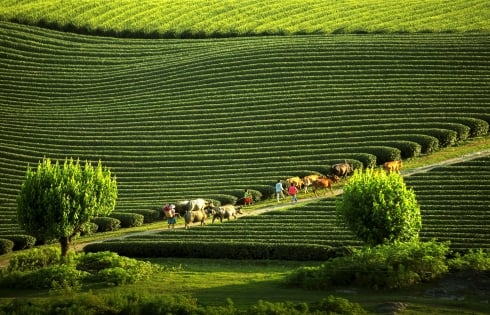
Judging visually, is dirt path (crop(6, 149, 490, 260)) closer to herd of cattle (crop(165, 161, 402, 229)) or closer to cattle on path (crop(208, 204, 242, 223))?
herd of cattle (crop(165, 161, 402, 229))

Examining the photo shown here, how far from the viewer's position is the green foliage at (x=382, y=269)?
3719cm

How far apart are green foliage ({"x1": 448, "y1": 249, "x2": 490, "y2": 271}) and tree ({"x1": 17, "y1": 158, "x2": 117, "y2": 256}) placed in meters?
16.1

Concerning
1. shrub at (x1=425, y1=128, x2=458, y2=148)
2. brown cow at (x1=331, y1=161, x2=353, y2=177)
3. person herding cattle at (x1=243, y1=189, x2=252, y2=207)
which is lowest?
person herding cattle at (x1=243, y1=189, x2=252, y2=207)

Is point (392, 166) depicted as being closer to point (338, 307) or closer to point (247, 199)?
point (247, 199)

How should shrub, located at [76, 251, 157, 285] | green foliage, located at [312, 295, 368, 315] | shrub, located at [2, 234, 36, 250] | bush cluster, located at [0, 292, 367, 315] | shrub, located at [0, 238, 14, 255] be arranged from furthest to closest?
shrub, located at [2, 234, 36, 250]
shrub, located at [0, 238, 14, 255]
shrub, located at [76, 251, 157, 285]
bush cluster, located at [0, 292, 367, 315]
green foliage, located at [312, 295, 368, 315]

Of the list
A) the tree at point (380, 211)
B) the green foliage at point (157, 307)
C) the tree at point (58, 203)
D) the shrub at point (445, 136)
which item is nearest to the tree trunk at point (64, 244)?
the tree at point (58, 203)

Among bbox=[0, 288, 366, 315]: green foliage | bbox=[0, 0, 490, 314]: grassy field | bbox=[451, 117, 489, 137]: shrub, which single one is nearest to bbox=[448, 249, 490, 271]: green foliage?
bbox=[0, 0, 490, 314]: grassy field

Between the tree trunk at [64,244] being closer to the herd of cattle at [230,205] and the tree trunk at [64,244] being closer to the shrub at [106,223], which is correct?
the herd of cattle at [230,205]

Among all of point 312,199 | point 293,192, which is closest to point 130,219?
point 293,192

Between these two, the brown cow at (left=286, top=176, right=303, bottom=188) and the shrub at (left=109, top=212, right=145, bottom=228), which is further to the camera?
the brown cow at (left=286, top=176, right=303, bottom=188)

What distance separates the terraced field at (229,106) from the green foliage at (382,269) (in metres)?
17.5

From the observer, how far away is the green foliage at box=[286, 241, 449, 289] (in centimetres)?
3719

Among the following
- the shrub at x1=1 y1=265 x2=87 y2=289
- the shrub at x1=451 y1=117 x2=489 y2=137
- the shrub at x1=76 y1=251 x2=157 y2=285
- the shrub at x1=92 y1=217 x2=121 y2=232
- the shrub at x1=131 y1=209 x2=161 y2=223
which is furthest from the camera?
the shrub at x1=451 y1=117 x2=489 y2=137

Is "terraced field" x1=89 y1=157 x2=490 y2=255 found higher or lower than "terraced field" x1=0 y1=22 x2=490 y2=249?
lower
